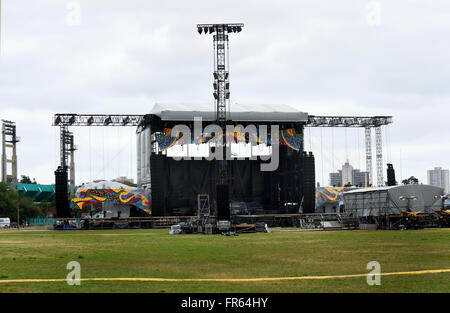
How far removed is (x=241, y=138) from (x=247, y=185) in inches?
512

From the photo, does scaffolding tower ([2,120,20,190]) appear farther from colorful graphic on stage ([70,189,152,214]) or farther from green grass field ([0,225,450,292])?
green grass field ([0,225,450,292])

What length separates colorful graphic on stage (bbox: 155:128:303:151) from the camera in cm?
8650

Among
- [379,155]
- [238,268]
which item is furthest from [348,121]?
[238,268]

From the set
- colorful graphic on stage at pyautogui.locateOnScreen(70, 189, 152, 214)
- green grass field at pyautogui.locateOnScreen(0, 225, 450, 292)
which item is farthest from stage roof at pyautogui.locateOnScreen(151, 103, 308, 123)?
green grass field at pyautogui.locateOnScreen(0, 225, 450, 292)

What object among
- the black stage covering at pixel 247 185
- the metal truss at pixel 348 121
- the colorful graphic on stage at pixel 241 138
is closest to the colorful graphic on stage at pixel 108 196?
the black stage covering at pixel 247 185

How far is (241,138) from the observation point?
88.8 metres

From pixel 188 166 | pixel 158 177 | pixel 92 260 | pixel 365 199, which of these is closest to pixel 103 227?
pixel 158 177

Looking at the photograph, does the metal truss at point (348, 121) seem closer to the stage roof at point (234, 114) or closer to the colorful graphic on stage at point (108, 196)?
the stage roof at point (234, 114)

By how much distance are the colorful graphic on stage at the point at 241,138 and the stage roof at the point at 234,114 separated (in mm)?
2050

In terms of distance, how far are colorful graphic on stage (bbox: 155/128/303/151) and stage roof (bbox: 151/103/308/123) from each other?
2.05 metres

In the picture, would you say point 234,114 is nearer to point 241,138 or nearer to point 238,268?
point 241,138

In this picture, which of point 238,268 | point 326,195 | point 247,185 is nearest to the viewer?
point 238,268
